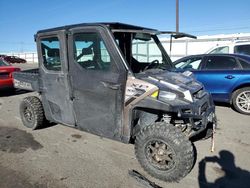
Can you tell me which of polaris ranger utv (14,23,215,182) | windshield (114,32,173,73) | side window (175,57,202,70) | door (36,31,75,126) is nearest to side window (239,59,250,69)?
side window (175,57,202,70)

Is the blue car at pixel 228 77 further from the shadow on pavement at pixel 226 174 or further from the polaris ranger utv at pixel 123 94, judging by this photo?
the shadow on pavement at pixel 226 174

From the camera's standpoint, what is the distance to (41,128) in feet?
17.2

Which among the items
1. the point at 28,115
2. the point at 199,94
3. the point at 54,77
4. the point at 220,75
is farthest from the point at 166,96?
the point at 220,75

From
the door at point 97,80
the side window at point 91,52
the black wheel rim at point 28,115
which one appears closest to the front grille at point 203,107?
the door at point 97,80

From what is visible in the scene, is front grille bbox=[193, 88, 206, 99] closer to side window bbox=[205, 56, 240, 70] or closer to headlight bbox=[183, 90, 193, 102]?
headlight bbox=[183, 90, 193, 102]

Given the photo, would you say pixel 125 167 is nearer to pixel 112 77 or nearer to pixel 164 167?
pixel 164 167

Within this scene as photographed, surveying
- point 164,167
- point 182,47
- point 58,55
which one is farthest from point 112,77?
point 182,47

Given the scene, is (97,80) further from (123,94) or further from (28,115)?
(28,115)

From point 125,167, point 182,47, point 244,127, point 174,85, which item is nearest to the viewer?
point 174,85

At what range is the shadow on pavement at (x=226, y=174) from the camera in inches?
122

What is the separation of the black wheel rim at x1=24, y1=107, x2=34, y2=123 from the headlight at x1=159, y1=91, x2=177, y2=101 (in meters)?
3.11

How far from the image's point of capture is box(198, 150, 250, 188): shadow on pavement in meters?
Answer: 3.10

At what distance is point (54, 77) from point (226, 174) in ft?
10.5

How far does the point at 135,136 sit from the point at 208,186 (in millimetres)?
1216
